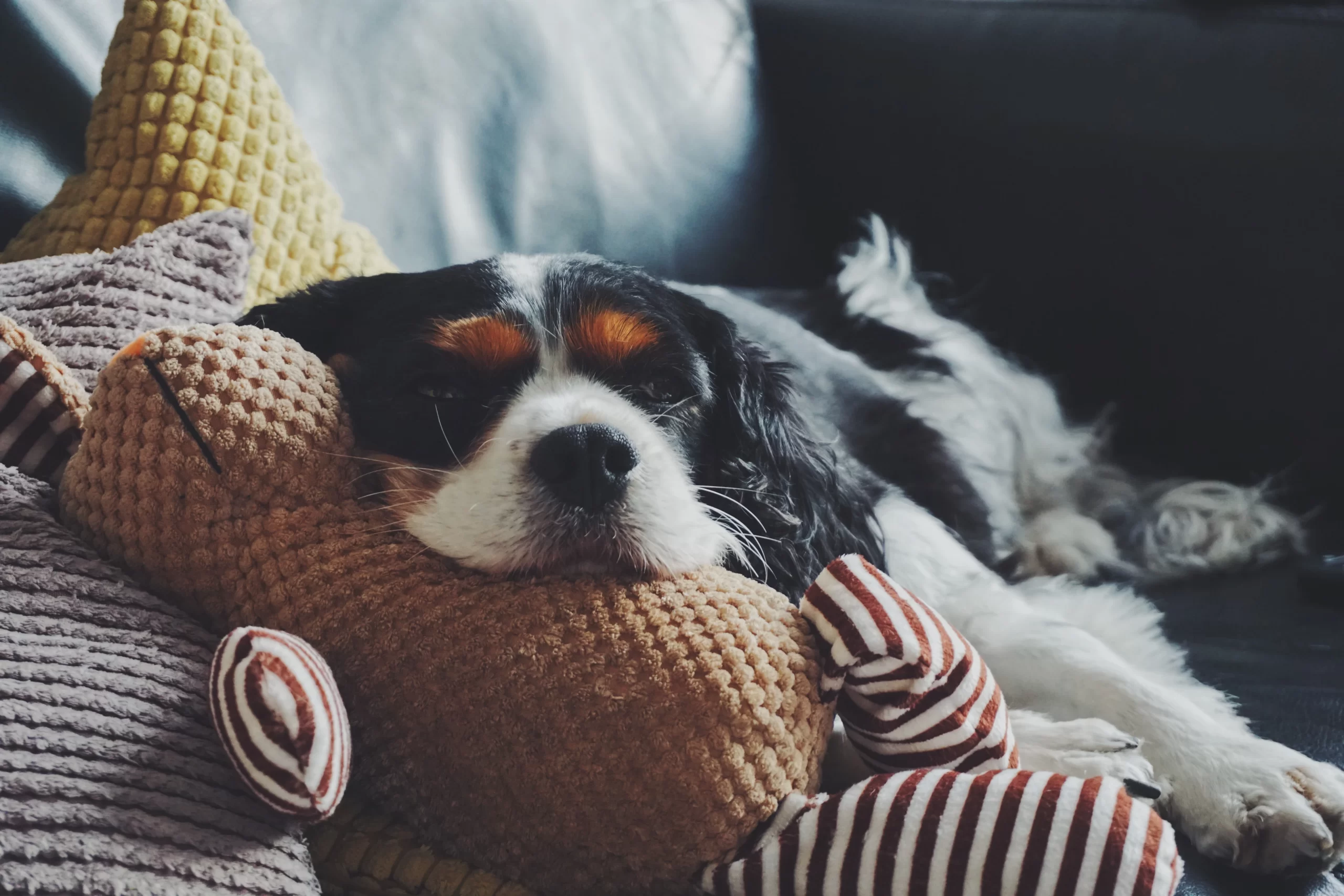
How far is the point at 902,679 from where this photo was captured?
85 cm

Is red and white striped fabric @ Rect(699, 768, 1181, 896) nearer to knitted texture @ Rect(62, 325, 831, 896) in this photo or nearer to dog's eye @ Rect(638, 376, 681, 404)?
knitted texture @ Rect(62, 325, 831, 896)

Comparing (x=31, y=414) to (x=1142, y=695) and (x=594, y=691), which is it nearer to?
(x=594, y=691)

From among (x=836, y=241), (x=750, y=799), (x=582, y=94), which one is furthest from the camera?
(x=836, y=241)

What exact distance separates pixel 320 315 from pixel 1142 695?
1034mm

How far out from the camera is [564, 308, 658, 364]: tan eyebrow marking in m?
1.28

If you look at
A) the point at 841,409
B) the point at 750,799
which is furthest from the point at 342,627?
the point at 841,409

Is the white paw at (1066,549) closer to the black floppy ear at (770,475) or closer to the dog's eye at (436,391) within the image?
the black floppy ear at (770,475)

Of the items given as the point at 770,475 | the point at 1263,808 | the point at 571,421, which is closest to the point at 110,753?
the point at 571,421

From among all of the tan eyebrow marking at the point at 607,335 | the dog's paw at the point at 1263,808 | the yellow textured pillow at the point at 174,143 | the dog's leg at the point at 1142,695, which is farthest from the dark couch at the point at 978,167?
the tan eyebrow marking at the point at 607,335

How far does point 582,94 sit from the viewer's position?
2.28 meters

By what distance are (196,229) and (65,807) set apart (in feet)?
2.29

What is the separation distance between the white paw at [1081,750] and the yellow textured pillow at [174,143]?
3.33 ft

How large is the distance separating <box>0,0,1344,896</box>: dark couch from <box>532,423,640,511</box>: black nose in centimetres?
90

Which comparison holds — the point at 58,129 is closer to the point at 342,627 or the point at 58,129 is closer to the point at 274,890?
the point at 342,627
